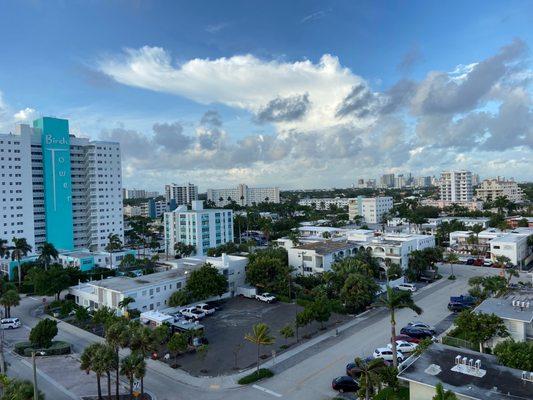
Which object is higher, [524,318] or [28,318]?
[524,318]

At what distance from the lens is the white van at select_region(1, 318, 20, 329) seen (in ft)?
122

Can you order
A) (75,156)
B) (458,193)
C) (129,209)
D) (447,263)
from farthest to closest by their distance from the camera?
(129,209) < (458,193) < (75,156) < (447,263)

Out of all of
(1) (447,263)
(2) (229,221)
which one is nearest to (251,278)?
(1) (447,263)

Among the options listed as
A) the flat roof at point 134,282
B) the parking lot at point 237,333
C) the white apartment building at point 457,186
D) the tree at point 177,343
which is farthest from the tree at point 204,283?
the white apartment building at point 457,186

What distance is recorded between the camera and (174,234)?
82.2m

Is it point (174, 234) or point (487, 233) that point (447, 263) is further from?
point (174, 234)

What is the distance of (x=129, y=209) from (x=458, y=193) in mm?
132519

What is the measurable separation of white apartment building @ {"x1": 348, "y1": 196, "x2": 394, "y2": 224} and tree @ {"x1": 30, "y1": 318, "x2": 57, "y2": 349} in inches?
4084

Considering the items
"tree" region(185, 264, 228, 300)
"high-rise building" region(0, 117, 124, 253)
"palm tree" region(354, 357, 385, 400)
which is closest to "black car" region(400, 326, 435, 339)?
"palm tree" region(354, 357, 385, 400)

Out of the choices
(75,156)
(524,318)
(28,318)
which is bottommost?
(28,318)

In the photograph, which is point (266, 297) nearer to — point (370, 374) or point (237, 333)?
point (237, 333)

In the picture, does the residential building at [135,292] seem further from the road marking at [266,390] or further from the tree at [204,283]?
the road marking at [266,390]

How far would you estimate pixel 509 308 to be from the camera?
27.8 m

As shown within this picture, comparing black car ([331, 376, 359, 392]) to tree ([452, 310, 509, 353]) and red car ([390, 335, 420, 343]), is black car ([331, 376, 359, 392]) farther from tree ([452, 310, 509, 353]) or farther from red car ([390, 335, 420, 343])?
red car ([390, 335, 420, 343])
